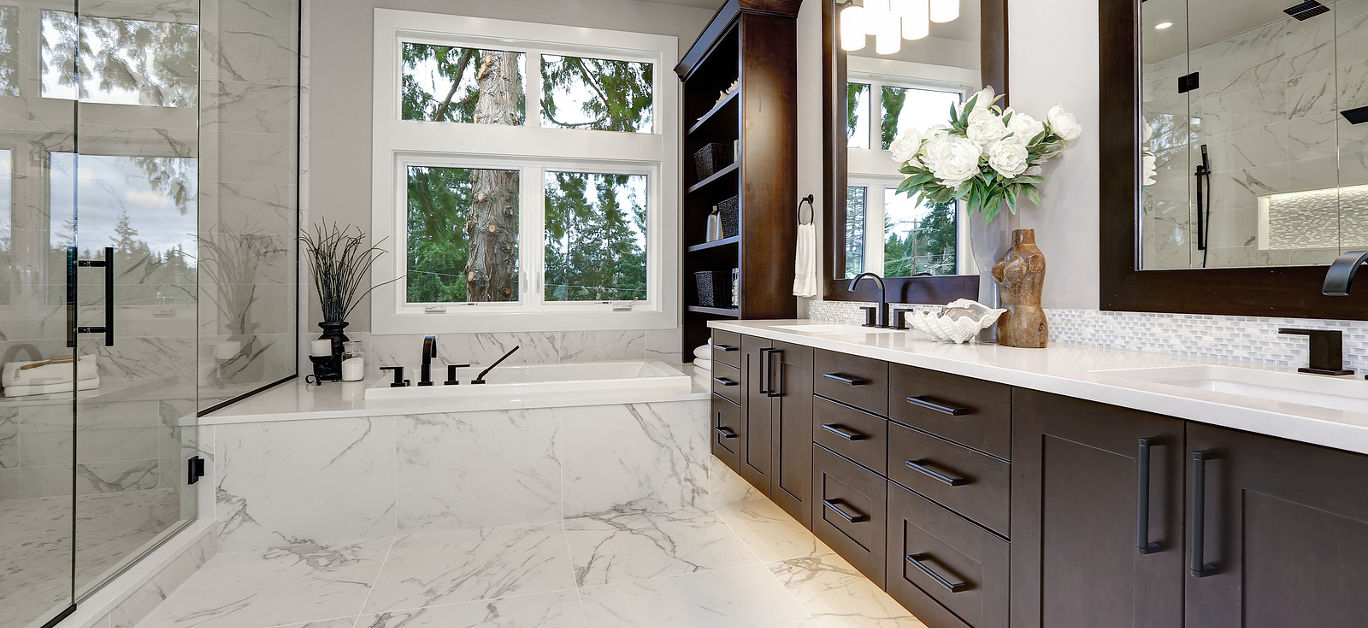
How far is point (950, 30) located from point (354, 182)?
120 inches

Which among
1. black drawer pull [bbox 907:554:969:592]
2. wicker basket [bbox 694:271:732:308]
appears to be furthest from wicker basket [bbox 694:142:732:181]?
black drawer pull [bbox 907:554:969:592]

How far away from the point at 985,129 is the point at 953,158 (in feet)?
0.34

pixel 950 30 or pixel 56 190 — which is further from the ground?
pixel 950 30

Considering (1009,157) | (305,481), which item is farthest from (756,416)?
(305,481)

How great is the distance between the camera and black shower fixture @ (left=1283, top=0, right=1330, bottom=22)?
111 centimetres

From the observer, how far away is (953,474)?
1.32 metres

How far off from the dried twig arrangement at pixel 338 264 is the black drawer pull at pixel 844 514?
9.04ft

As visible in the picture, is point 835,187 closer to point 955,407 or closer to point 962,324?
point 962,324

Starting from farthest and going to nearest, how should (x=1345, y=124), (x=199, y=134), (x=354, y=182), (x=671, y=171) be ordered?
(x=671, y=171) → (x=354, y=182) → (x=199, y=134) → (x=1345, y=124)

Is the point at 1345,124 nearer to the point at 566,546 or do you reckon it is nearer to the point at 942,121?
the point at 942,121

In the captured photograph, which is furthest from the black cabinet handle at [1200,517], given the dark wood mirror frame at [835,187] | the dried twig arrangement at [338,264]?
the dried twig arrangement at [338,264]

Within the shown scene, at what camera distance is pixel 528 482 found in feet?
8.98

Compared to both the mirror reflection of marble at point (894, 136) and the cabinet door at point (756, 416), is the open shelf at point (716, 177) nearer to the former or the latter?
the mirror reflection of marble at point (894, 136)

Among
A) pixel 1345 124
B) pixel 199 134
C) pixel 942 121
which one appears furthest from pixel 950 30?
pixel 199 134
